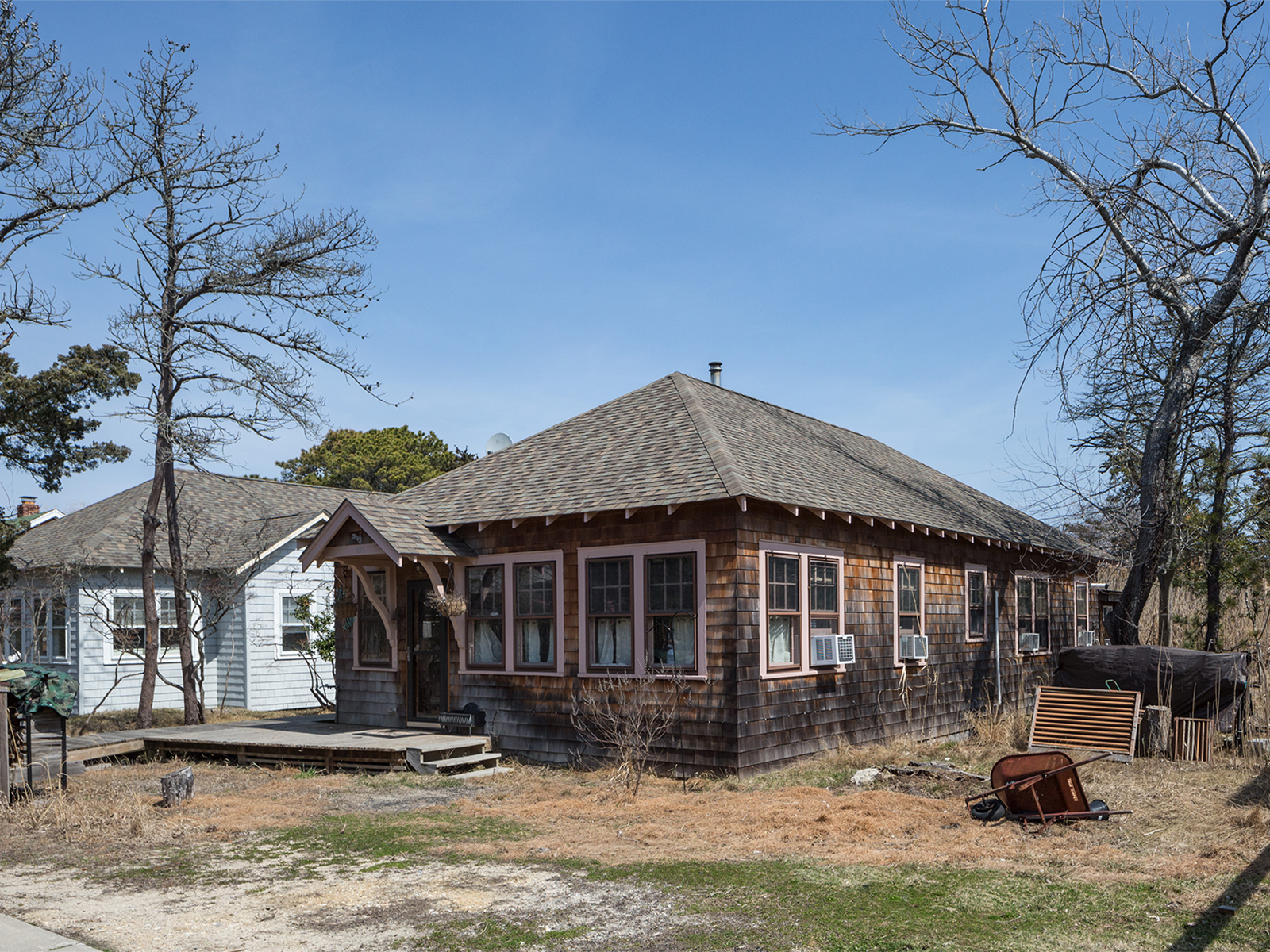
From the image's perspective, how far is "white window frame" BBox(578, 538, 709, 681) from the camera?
1216 centimetres

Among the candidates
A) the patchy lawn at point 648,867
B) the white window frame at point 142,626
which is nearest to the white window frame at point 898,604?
the patchy lawn at point 648,867

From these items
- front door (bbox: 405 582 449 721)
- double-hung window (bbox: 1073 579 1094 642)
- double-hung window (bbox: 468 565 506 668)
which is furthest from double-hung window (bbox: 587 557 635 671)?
double-hung window (bbox: 1073 579 1094 642)

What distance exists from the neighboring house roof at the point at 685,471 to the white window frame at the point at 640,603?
26.0 inches

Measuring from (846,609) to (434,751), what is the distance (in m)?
5.92

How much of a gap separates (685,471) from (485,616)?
3707 millimetres

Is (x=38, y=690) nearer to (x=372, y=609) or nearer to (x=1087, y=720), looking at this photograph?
(x=372, y=609)

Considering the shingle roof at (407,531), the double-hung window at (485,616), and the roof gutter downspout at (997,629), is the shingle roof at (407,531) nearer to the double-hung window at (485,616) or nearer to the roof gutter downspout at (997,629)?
the double-hung window at (485,616)

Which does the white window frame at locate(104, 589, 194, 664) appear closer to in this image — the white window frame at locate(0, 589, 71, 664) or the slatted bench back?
the white window frame at locate(0, 589, 71, 664)

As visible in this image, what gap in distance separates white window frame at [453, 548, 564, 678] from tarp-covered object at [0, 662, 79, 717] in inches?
196

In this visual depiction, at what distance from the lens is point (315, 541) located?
48.6ft

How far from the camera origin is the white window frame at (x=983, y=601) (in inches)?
699

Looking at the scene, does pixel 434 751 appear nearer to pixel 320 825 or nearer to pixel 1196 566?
pixel 320 825

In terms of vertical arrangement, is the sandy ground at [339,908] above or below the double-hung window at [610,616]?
below

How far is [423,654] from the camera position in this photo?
1543 centimetres
